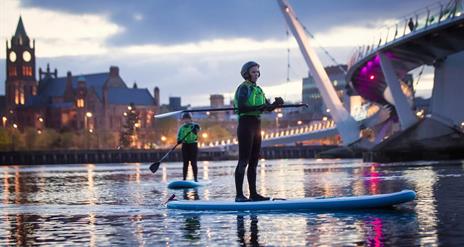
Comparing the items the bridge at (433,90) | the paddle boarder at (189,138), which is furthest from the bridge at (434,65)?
the paddle boarder at (189,138)

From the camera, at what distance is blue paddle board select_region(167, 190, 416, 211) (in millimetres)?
16664

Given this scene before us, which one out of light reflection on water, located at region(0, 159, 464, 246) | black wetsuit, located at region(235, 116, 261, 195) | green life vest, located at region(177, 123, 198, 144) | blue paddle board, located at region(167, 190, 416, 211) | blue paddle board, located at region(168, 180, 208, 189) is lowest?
light reflection on water, located at region(0, 159, 464, 246)

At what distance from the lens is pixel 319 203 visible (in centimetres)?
1716

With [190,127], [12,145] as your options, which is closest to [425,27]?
[190,127]

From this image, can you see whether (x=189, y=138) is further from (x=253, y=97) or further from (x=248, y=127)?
(x=253, y=97)

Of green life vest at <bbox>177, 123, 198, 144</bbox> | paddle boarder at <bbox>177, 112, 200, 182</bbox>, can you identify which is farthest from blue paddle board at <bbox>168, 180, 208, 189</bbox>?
green life vest at <bbox>177, 123, 198, 144</bbox>

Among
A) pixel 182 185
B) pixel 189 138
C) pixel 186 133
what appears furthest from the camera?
pixel 189 138

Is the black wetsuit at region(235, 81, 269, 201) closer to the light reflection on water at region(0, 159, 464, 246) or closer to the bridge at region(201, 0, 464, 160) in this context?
the light reflection on water at region(0, 159, 464, 246)

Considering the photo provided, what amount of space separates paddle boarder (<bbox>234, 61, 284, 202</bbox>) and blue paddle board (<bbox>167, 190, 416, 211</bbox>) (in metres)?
0.55

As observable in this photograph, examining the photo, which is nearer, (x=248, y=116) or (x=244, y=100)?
(x=244, y=100)

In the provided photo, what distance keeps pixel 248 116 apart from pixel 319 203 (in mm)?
2360

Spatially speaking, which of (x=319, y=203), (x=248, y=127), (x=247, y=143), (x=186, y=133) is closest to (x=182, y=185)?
(x=186, y=133)

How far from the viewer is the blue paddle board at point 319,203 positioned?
1666 cm

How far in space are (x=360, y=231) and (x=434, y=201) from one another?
250 inches
